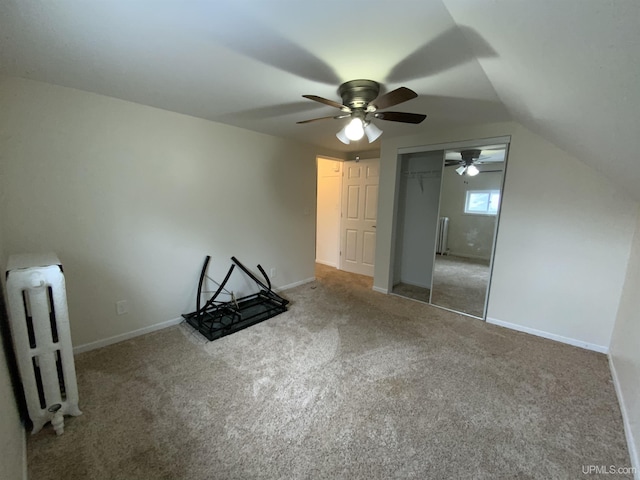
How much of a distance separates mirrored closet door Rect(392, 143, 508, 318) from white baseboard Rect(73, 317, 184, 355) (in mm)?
3075

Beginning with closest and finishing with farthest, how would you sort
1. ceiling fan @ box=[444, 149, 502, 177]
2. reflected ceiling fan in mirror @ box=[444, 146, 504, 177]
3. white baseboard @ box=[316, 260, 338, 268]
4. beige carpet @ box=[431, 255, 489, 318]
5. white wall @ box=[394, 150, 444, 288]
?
1. reflected ceiling fan in mirror @ box=[444, 146, 504, 177]
2. ceiling fan @ box=[444, 149, 502, 177]
3. beige carpet @ box=[431, 255, 489, 318]
4. white wall @ box=[394, 150, 444, 288]
5. white baseboard @ box=[316, 260, 338, 268]

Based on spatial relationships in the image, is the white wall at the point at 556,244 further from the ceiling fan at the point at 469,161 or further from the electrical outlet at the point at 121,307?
the electrical outlet at the point at 121,307

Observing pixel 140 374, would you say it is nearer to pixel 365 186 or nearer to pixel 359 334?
pixel 359 334

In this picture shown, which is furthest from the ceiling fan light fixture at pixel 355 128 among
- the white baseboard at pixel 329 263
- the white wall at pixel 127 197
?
the white baseboard at pixel 329 263

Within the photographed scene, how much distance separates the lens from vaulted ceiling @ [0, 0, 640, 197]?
94 cm

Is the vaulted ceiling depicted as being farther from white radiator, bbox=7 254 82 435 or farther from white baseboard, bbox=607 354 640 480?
white baseboard, bbox=607 354 640 480

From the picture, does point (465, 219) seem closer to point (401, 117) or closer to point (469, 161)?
point (469, 161)

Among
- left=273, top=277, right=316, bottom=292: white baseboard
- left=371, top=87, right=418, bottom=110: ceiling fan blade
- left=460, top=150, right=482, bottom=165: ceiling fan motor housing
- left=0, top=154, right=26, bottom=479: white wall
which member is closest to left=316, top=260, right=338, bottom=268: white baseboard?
left=273, top=277, right=316, bottom=292: white baseboard

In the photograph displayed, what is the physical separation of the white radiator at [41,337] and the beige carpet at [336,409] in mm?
168

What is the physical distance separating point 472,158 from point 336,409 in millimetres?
3081

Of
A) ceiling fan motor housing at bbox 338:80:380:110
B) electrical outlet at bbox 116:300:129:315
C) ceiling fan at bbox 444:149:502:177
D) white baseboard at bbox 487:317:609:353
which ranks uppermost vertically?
ceiling fan motor housing at bbox 338:80:380:110

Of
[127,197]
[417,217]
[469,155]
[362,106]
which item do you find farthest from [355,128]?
[417,217]

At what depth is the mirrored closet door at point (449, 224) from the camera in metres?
3.06

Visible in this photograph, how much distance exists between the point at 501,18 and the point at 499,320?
3.00 m
